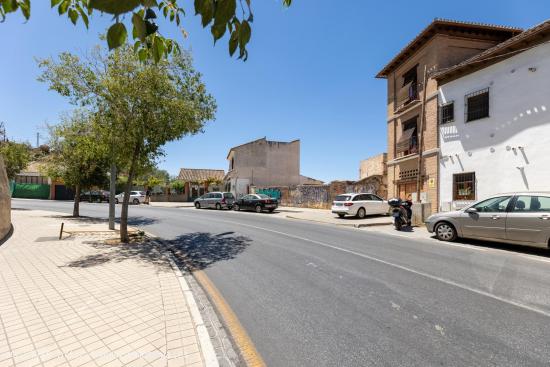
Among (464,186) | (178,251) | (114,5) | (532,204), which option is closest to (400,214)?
(464,186)

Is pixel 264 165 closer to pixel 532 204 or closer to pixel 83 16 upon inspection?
pixel 532 204

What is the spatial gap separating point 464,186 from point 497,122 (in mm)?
3248

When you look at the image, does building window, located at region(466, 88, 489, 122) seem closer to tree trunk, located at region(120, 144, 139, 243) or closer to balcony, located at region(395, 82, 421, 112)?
balcony, located at region(395, 82, 421, 112)

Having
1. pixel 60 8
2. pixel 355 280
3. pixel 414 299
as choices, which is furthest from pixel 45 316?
pixel 414 299

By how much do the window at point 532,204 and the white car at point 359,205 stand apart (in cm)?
950

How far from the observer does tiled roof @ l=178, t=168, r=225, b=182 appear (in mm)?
45006

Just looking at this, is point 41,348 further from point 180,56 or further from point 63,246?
point 180,56

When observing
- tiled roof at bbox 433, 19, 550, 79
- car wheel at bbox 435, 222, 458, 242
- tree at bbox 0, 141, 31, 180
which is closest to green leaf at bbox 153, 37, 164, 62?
car wheel at bbox 435, 222, 458, 242

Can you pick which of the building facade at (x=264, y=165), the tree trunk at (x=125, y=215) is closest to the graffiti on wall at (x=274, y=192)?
the building facade at (x=264, y=165)

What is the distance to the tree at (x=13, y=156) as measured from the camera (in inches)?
889

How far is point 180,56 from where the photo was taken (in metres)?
9.43

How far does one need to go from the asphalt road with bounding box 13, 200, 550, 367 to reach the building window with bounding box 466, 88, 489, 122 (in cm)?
806

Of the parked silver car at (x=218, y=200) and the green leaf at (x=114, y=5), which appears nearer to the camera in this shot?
the green leaf at (x=114, y=5)

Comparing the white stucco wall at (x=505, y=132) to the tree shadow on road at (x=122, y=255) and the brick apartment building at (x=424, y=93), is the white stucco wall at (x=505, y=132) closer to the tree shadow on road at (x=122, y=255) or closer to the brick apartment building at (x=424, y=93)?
the brick apartment building at (x=424, y=93)
